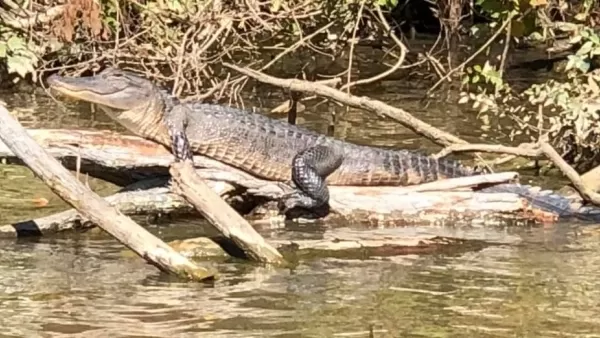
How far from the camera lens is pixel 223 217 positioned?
6012 mm

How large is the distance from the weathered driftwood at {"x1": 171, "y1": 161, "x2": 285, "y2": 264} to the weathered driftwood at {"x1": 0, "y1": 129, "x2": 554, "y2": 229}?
1.07 m

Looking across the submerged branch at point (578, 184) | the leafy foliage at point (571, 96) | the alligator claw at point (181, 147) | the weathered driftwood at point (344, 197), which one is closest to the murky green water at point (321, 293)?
the weathered driftwood at point (344, 197)

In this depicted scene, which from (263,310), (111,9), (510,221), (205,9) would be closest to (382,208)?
(510,221)

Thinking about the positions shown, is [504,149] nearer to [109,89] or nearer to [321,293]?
[109,89]

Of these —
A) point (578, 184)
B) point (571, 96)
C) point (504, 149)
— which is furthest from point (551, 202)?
point (571, 96)

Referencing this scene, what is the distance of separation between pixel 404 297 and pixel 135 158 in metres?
2.28

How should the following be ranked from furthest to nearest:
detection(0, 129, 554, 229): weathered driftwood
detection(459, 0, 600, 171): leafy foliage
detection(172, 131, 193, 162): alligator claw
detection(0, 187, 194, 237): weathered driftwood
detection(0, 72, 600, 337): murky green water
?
detection(459, 0, 600, 171): leafy foliage → detection(172, 131, 193, 162): alligator claw → detection(0, 129, 554, 229): weathered driftwood → detection(0, 187, 194, 237): weathered driftwood → detection(0, 72, 600, 337): murky green water

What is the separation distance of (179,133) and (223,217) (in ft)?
5.79

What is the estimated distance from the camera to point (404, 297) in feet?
18.7

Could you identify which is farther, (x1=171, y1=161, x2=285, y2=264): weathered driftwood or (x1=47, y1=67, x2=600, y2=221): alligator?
(x1=47, y1=67, x2=600, y2=221): alligator

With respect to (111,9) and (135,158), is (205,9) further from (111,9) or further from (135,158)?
(135,158)

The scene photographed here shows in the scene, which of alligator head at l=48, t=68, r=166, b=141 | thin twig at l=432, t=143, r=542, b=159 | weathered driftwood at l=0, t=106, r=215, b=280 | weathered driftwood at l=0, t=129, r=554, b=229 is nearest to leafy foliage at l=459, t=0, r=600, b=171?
thin twig at l=432, t=143, r=542, b=159

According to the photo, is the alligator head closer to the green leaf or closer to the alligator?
the alligator

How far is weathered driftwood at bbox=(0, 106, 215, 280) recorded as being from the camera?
221 inches
